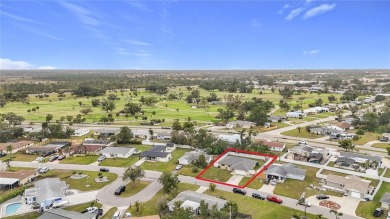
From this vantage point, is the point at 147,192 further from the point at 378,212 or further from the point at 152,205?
the point at 378,212

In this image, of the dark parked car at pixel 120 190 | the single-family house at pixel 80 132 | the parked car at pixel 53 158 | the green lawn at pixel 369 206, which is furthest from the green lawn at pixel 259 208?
the single-family house at pixel 80 132

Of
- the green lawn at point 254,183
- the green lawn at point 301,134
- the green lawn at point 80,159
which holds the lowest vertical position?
the green lawn at point 254,183

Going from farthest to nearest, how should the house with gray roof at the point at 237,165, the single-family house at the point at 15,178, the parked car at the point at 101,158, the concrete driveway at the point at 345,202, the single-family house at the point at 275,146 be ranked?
the single-family house at the point at 275,146 < the parked car at the point at 101,158 < the house with gray roof at the point at 237,165 < the single-family house at the point at 15,178 < the concrete driveway at the point at 345,202

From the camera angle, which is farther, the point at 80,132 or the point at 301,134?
the point at 80,132

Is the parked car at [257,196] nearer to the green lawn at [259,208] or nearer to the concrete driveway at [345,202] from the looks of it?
the green lawn at [259,208]

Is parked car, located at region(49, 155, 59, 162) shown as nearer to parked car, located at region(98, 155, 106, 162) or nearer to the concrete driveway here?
parked car, located at region(98, 155, 106, 162)

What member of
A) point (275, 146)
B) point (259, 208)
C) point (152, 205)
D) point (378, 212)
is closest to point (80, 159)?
point (152, 205)
